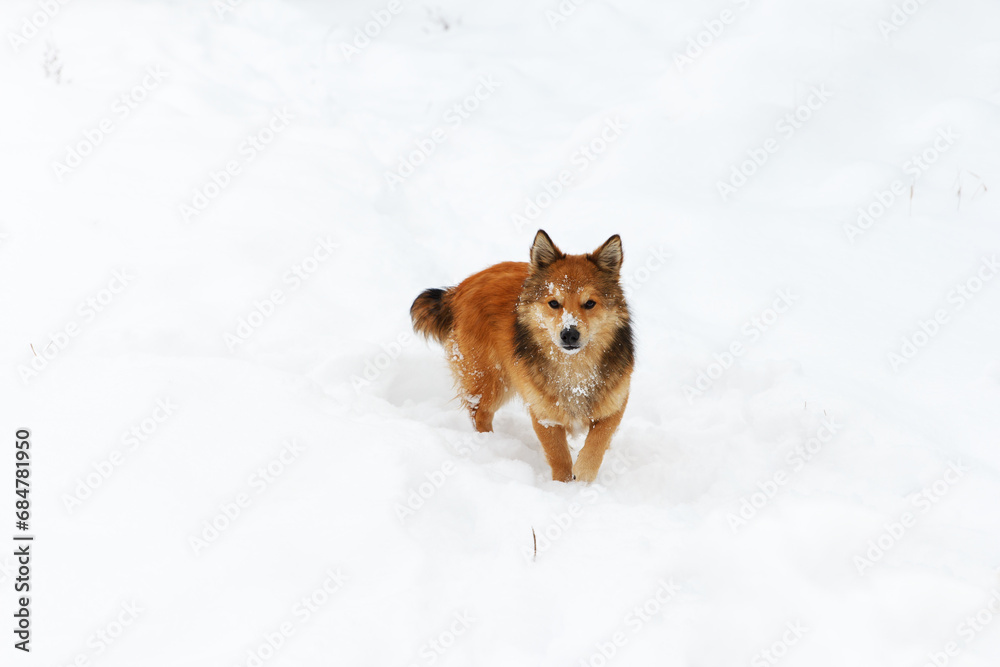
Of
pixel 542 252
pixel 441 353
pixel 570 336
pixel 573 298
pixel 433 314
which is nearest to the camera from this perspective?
pixel 570 336

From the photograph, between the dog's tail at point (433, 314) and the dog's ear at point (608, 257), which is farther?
the dog's tail at point (433, 314)

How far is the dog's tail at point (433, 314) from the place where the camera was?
446 centimetres

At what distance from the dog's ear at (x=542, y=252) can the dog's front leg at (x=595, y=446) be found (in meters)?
0.85

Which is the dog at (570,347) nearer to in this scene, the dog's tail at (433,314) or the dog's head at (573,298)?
the dog's head at (573,298)

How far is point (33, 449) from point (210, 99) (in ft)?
17.8

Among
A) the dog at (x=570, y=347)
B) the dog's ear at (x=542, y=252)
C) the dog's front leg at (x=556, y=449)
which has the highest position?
the dog's ear at (x=542, y=252)

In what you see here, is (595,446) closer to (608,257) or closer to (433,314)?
(608,257)

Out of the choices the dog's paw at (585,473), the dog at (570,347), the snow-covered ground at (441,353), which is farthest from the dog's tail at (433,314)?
the dog's paw at (585,473)

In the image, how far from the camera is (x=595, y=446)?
12.3ft

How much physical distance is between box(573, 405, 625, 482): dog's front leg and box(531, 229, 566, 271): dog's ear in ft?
2.79

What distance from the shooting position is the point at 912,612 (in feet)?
8.00

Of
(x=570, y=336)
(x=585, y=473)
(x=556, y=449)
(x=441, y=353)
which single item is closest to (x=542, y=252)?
(x=570, y=336)

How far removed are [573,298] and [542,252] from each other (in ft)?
1.05

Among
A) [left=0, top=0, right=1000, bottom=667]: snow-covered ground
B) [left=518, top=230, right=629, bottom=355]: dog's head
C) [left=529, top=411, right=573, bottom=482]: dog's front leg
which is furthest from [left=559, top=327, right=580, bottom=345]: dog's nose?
[left=0, top=0, right=1000, bottom=667]: snow-covered ground
